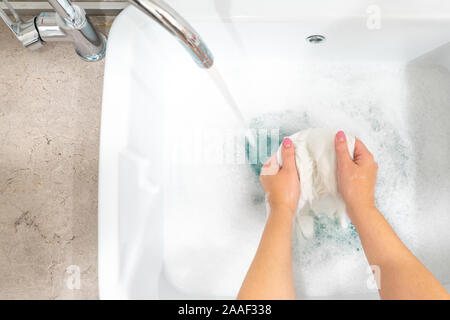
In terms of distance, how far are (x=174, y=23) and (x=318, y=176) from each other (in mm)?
567

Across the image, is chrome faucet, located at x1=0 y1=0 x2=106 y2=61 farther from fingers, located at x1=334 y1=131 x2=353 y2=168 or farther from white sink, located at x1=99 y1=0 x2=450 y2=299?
fingers, located at x1=334 y1=131 x2=353 y2=168

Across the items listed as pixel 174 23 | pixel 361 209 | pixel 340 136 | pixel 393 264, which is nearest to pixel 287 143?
pixel 340 136

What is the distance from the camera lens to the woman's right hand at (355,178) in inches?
32.8

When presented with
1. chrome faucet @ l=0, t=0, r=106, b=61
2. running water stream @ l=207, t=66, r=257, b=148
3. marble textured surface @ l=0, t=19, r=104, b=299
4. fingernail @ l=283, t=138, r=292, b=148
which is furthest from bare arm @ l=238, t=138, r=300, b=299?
chrome faucet @ l=0, t=0, r=106, b=61

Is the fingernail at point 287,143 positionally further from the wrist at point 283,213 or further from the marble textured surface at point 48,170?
the marble textured surface at point 48,170

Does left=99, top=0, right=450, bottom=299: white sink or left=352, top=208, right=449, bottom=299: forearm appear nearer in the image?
left=352, top=208, right=449, bottom=299: forearm

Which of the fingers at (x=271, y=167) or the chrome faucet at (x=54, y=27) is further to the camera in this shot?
the fingers at (x=271, y=167)

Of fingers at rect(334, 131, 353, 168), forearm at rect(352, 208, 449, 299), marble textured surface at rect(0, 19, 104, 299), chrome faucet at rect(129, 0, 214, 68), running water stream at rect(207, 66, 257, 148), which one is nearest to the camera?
chrome faucet at rect(129, 0, 214, 68)

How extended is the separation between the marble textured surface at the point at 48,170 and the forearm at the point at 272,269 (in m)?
0.35

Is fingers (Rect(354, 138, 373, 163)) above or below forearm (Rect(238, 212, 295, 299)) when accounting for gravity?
above

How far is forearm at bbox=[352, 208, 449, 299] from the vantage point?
0.62 meters

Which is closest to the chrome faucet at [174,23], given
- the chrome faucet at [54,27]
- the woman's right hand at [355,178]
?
the chrome faucet at [54,27]

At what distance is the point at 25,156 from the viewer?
0.79 meters
